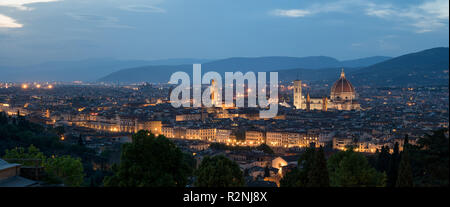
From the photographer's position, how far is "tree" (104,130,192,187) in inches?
317

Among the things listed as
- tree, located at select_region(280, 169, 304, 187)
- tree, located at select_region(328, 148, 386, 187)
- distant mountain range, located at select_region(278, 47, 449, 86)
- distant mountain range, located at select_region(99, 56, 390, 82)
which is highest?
distant mountain range, located at select_region(99, 56, 390, 82)

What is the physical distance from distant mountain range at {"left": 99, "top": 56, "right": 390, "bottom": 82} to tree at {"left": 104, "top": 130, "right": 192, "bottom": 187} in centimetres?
13612

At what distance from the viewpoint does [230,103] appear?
74.5 meters

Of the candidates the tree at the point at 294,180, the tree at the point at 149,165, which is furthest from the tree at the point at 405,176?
the tree at the point at 149,165

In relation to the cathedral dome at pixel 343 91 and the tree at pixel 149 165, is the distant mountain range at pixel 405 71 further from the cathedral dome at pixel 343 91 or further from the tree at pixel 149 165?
the tree at pixel 149 165

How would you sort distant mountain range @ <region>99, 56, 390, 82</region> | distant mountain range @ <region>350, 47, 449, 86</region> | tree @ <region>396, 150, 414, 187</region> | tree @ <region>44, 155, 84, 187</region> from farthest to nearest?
distant mountain range @ <region>99, 56, 390, 82</region>
distant mountain range @ <region>350, 47, 449, 86</region>
tree @ <region>44, 155, 84, 187</region>
tree @ <region>396, 150, 414, 187</region>

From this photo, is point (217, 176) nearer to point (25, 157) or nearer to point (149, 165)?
point (149, 165)

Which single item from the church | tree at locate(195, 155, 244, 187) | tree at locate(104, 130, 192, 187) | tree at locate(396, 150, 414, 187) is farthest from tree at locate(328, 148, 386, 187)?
the church

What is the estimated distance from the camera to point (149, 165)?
836 centimetres

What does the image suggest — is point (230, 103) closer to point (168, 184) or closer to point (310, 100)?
point (310, 100)

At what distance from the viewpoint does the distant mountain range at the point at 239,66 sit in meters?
156

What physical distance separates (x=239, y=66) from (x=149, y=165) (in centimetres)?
14930

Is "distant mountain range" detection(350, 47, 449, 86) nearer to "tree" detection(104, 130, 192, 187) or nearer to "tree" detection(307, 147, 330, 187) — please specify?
"tree" detection(307, 147, 330, 187)
